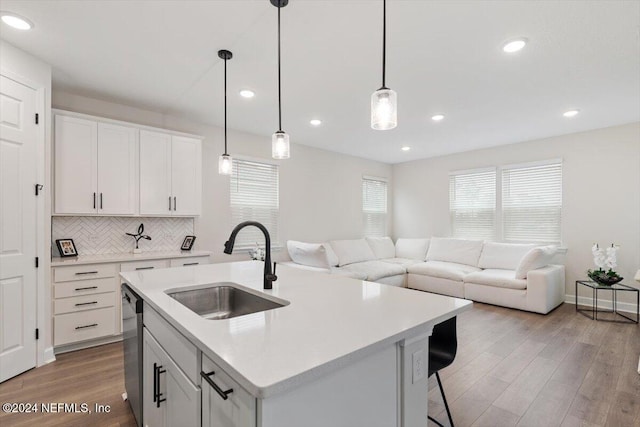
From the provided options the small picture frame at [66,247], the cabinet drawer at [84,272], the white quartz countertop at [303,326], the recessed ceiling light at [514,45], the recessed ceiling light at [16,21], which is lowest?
the cabinet drawer at [84,272]

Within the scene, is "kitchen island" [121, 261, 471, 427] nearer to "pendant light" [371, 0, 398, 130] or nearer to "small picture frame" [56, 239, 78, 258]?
"pendant light" [371, 0, 398, 130]

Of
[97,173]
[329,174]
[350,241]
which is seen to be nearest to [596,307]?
[350,241]

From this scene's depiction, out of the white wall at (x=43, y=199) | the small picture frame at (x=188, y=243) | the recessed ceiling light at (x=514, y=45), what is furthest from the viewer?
the small picture frame at (x=188, y=243)

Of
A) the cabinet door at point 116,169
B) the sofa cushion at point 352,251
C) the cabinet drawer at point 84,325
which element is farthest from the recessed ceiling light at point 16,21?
the sofa cushion at point 352,251

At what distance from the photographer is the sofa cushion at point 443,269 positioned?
5035 millimetres

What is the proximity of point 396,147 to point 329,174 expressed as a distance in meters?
1.31

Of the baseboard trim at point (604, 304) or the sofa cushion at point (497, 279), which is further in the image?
the sofa cushion at point (497, 279)

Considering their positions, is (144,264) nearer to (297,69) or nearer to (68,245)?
(68,245)

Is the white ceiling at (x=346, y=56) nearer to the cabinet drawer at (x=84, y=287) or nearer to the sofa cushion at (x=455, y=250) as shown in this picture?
the cabinet drawer at (x=84, y=287)

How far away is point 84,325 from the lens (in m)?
2.98

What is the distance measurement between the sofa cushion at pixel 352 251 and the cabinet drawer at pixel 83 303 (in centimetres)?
330

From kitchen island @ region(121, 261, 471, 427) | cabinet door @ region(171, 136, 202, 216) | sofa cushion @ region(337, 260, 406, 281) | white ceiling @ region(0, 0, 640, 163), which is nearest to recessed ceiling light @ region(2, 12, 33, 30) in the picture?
white ceiling @ region(0, 0, 640, 163)

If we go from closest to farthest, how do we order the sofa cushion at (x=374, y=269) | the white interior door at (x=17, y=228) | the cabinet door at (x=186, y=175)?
the white interior door at (x=17, y=228) → the cabinet door at (x=186, y=175) → the sofa cushion at (x=374, y=269)

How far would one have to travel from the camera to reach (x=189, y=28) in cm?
218
